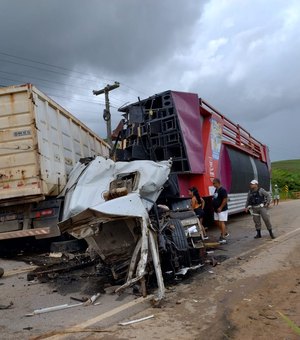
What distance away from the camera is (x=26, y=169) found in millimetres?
7836

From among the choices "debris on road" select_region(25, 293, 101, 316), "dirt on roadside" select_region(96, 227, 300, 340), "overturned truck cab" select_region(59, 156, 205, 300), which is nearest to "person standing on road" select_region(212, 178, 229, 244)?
"dirt on roadside" select_region(96, 227, 300, 340)

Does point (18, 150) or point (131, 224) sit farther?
point (18, 150)

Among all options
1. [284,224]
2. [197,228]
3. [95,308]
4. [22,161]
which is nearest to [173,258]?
[197,228]

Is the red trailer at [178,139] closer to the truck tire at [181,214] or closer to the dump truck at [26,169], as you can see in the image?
the truck tire at [181,214]

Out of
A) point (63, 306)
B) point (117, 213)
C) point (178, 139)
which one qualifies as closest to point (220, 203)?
point (178, 139)

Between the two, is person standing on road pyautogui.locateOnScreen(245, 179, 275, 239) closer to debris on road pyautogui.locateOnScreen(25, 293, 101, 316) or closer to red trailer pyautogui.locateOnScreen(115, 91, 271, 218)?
red trailer pyautogui.locateOnScreen(115, 91, 271, 218)

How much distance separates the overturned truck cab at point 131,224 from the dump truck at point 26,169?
2.23 ft

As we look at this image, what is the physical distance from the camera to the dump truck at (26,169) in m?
7.82

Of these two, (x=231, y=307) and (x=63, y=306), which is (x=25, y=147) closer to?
(x=63, y=306)

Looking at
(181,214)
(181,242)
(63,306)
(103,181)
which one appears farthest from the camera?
(103,181)

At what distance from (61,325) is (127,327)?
0.69 metres

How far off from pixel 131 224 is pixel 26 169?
118 inches

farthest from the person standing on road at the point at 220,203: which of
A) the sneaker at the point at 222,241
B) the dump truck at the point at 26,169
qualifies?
the dump truck at the point at 26,169

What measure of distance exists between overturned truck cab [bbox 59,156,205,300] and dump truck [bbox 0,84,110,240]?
2.23ft
